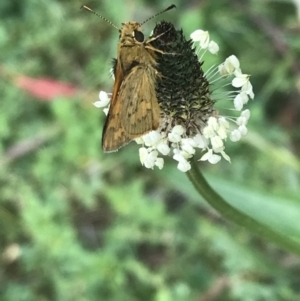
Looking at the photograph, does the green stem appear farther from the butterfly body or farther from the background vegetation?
the background vegetation

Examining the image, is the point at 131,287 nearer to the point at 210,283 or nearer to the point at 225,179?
the point at 210,283

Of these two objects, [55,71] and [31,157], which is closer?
[31,157]

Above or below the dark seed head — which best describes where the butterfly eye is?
Answer: above

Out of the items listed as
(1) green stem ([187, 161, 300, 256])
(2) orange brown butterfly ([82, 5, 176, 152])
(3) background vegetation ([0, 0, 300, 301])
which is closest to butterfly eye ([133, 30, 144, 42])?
(2) orange brown butterfly ([82, 5, 176, 152])

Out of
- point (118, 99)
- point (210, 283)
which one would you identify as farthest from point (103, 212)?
point (118, 99)

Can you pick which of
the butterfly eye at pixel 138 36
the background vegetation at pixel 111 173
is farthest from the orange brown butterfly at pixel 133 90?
the background vegetation at pixel 111 173
